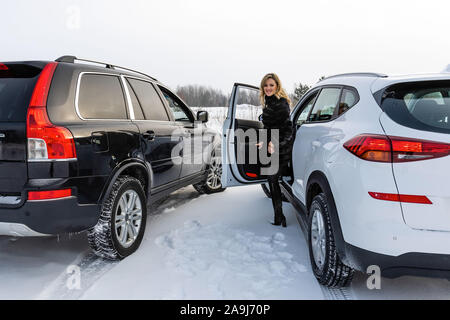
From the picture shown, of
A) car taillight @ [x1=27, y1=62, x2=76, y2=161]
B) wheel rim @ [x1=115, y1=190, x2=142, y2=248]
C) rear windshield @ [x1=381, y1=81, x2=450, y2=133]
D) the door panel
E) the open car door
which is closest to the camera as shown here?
the door panel

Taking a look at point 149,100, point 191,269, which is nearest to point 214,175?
point 149,100

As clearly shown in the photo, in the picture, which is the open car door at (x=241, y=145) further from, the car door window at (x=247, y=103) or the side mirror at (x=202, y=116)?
the side mirror at (x=202, y=116)

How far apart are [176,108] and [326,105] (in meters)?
2.28

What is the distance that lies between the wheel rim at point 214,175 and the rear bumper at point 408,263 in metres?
3.62

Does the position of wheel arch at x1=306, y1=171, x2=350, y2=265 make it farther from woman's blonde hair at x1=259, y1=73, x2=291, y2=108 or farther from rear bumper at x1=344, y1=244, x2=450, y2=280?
woman's blonde hair at x1=259, y1=73, x2=291, y2=108

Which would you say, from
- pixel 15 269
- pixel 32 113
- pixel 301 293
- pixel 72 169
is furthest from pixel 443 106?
pixel 15 269

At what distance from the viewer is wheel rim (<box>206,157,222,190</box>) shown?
556 centimetres

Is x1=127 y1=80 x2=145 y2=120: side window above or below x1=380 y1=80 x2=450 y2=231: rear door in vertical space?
above

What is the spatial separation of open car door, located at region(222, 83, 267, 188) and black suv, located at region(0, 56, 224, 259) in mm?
773

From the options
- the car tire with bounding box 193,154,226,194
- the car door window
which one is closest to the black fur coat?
the car door window

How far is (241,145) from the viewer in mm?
4215

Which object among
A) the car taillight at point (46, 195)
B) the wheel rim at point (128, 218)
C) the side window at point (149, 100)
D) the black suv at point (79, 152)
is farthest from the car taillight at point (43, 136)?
the side window at point (149, 100)

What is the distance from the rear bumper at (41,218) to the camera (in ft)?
7.89
